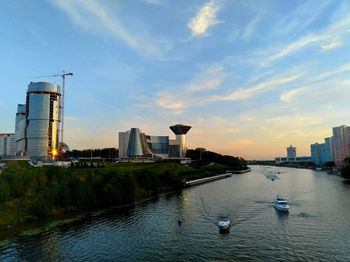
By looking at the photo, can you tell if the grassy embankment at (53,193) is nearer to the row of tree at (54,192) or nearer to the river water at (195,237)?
the row of tree at (54,192)

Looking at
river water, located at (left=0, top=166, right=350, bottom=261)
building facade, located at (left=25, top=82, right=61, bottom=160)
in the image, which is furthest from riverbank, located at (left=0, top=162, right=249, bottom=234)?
building facade, located at (left=25, top=82, right=61, bottom=160)

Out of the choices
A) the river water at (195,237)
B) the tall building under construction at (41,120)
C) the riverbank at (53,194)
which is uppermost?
the tall building under construction at (41,120)

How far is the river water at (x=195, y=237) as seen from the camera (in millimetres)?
34688

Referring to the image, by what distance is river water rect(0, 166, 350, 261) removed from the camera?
34688 millimetres

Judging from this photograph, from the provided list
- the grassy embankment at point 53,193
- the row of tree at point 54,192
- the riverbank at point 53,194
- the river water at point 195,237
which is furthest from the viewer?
the row of tree at point 54,192

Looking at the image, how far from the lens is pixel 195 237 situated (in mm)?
41875

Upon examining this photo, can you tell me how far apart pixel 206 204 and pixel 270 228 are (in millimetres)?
24152

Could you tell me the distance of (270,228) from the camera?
151 feet

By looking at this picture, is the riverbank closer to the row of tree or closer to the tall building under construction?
the row of tree

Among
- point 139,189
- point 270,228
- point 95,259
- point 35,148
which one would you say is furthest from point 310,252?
point 35,148

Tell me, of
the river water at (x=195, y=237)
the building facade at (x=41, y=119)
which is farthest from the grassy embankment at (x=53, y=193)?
the building facade at (x=41, y=119)

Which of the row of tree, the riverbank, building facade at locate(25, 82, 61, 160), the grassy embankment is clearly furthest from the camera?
building facade at locate(25, 82, 61, 160)

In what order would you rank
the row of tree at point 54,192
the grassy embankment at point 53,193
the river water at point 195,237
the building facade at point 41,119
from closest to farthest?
the river water at point 195,237 < the grassy embankment at point 53,193 < the row of tree at point 54,192 < the building facade at point 41,119

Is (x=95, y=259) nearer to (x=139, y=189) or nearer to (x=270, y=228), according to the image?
(x=270, y=228)
